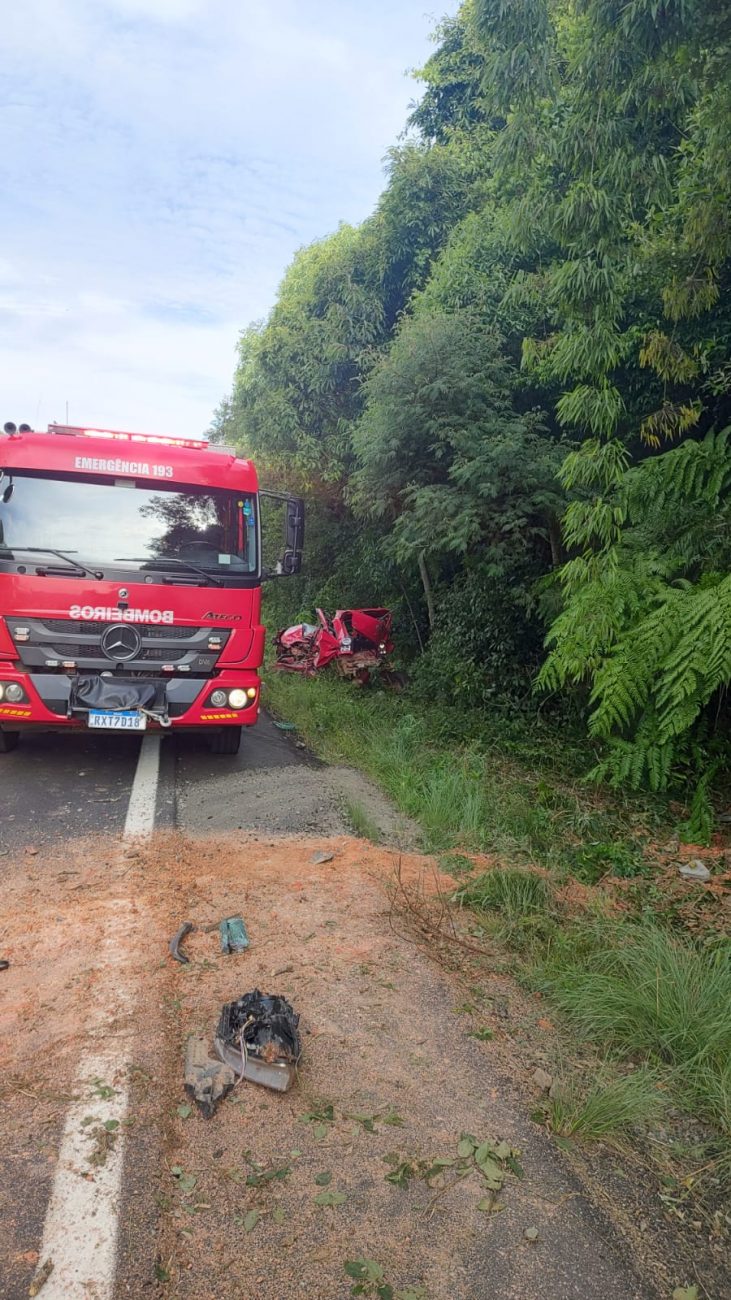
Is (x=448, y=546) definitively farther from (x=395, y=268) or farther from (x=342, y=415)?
(x=395, y=268)

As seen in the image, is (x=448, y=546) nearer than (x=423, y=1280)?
No

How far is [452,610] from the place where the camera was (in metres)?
10.6

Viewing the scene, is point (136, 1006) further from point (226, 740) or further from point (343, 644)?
point (343, 644)

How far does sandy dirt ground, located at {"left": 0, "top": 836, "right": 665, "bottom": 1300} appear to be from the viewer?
2.11 metres

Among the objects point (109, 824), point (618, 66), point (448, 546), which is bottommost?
point (109, 824)

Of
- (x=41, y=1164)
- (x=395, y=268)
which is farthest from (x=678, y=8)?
(x=395, y=268)

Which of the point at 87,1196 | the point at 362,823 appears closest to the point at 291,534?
the point at 362,823

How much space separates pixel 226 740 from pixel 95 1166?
5.08 meters

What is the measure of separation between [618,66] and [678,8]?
0.59m

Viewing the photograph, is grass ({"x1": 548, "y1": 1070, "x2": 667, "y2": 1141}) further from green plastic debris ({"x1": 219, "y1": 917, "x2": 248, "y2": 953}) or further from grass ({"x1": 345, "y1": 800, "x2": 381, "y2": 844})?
grass ({"x1": 345, "y1": 800, "x2": 381, "y2": 844})

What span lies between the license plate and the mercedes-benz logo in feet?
1.41

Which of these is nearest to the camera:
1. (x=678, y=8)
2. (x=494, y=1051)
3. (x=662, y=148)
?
(x=494, y=1051)

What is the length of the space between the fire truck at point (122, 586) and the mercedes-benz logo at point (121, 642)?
1 centimetres

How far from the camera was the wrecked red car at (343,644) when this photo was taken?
1191cm
